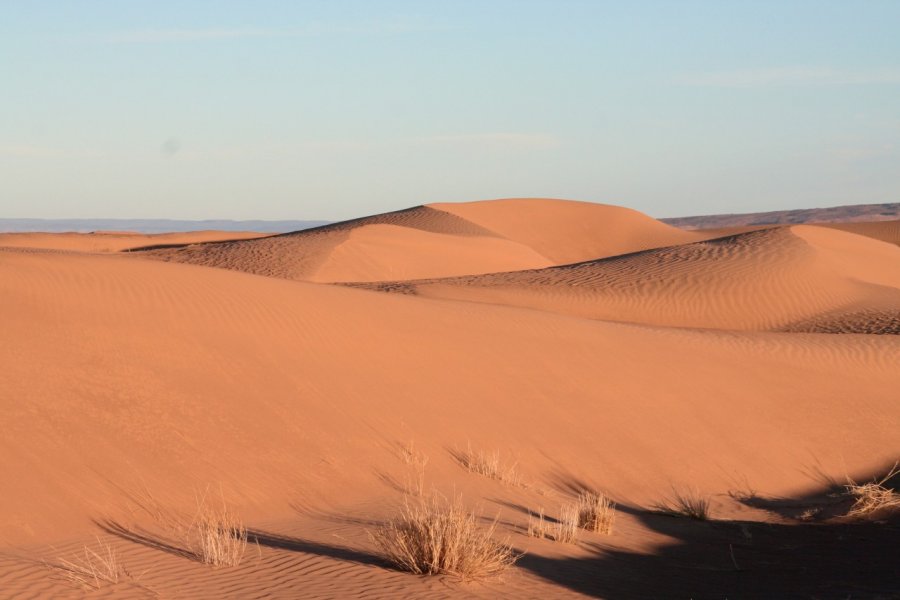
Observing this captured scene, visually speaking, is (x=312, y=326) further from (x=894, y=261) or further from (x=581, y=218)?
(x=581, y=218)

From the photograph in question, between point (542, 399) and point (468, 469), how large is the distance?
3.23 m

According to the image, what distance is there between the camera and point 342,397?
44.8 ft

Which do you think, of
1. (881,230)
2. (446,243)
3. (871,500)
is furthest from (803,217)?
(871,500)

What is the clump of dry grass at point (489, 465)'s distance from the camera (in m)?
12.3

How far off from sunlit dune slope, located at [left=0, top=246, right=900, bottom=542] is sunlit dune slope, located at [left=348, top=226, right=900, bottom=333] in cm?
942

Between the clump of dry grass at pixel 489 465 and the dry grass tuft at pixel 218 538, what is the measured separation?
11.3 ft

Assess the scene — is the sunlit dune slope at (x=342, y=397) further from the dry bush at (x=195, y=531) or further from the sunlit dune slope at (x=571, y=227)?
the sunlit dune slope at (x=571, y=227)

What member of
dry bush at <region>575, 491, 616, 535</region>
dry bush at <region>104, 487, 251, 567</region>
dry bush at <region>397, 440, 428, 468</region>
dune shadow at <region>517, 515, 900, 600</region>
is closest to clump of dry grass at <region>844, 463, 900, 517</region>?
dune shadow at <region>517, 515, 900, 600</region>

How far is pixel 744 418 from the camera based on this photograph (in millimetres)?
16703

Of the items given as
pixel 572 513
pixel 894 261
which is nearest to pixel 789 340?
pixel 572 513

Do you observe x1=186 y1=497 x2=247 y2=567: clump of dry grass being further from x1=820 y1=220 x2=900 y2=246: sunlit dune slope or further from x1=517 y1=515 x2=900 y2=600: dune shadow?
x1=820 y1=220 x2=900 y2=246: sunlit dune slope

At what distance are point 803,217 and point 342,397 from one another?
16533 cm

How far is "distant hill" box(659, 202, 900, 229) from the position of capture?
163913mm

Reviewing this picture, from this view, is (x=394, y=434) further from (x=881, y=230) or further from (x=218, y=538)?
(x=881, y=230)
